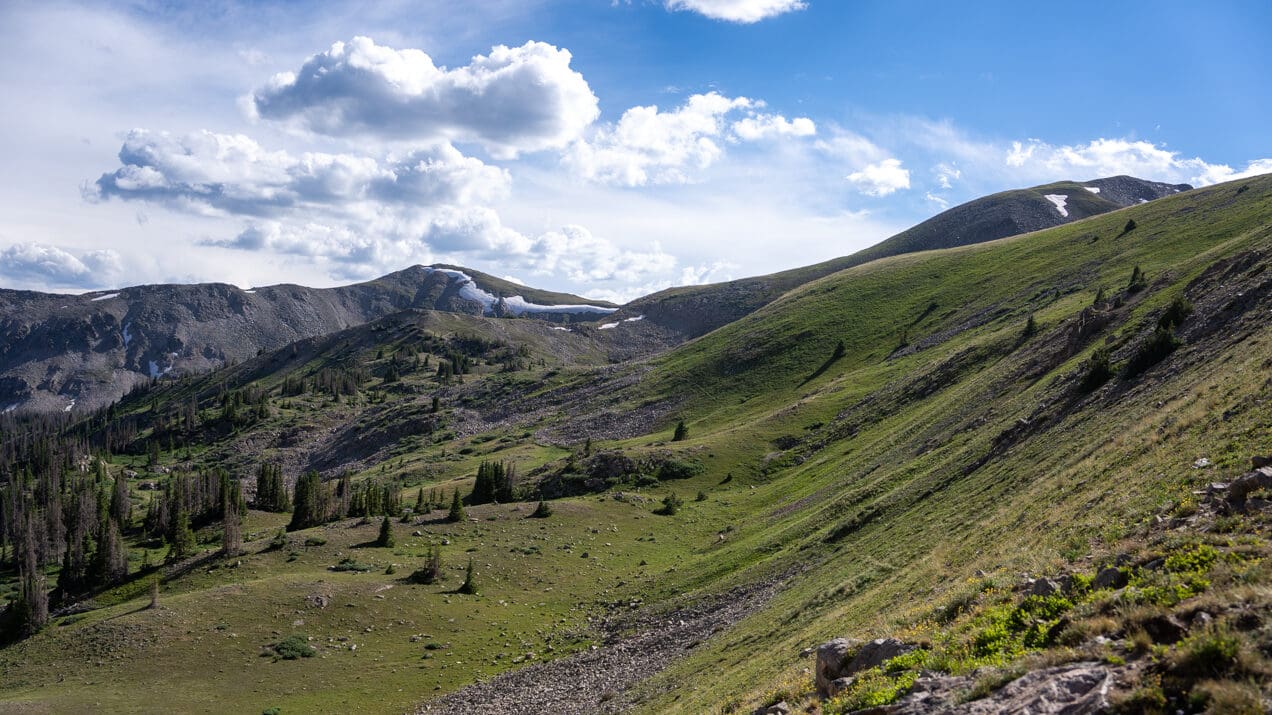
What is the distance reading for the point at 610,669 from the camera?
134 ft

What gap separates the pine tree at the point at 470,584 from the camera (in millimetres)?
57969

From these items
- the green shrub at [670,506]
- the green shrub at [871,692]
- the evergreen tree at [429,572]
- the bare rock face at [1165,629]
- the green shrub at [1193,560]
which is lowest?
the green shrub at [670,506]

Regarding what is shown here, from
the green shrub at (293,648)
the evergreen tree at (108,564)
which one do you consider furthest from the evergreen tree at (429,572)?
the evergreen tree at (108,564)

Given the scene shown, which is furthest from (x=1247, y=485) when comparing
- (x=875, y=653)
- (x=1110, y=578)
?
(x=875, y=653)

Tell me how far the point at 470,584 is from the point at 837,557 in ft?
105

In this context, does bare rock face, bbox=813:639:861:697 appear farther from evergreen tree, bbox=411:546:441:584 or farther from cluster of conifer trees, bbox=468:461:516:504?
cluster of conifer trees, bbox=468:461:516:504

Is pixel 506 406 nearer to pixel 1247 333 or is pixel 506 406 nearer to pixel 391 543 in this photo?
pixel 391 543

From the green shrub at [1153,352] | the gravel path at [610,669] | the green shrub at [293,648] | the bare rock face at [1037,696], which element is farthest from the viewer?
the green shrub at [293,648]

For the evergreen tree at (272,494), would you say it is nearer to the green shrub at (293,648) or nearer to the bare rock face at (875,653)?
the green shrub at (293,648)

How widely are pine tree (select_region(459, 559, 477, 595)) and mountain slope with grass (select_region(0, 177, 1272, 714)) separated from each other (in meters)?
0.33

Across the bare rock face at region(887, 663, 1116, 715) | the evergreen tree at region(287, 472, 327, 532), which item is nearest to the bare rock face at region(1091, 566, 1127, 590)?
the bare rock face at region(887, 663, 1116, 715)

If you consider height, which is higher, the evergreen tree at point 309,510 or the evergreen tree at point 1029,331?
the evergreen tree at point 1029,331

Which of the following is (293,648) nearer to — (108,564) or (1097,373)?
(108,564)

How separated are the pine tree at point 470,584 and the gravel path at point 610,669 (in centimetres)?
1520
